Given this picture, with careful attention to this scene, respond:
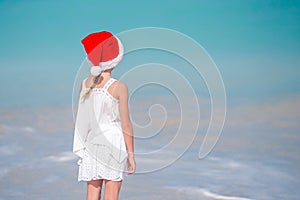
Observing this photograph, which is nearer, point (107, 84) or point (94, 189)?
point (107, 84)

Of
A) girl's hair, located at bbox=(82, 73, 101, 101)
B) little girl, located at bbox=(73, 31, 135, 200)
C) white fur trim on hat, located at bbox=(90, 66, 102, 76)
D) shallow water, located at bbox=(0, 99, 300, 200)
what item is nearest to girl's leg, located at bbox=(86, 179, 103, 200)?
little girl, located at bbox=(73, 31, 135, 200)

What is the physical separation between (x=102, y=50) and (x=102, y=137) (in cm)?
41

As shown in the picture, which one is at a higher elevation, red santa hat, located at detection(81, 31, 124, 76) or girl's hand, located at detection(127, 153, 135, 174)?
red santa hat, located at detection(81, 31, 124, 76)

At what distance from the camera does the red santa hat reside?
7.14 ft

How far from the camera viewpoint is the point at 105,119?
87.1 inches

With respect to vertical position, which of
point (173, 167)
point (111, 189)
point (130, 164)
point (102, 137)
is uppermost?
point (173, 167)

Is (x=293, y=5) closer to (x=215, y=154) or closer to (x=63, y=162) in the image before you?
(x=215, y=154)

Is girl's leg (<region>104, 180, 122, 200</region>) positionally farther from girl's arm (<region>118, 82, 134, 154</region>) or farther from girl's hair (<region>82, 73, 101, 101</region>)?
girl's hair (<region>82, 73, 101, 101</region>)

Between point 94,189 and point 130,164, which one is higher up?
point 130,164

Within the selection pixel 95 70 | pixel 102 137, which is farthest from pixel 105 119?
pixel 95 70

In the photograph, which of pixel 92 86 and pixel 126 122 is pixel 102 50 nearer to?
pixel 92 86

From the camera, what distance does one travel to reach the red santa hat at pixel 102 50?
2176 millimetres

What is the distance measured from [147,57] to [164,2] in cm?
173

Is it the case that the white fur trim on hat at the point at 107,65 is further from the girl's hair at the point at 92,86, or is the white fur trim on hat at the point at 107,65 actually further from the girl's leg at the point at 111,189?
the girl's leg at the point at 111,189
